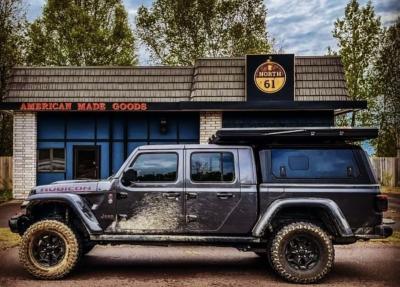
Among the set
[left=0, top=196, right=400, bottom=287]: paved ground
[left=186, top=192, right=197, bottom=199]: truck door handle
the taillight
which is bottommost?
[left=0, top=196, right=400, bottom=287]: paved ground

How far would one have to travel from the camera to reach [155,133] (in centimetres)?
2006

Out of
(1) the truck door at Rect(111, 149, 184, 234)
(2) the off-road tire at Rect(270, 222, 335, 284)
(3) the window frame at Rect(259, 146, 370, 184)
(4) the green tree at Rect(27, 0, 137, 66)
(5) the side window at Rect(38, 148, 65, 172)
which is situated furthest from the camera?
(4) the green tree at Rect(27, 0, 137, 66)

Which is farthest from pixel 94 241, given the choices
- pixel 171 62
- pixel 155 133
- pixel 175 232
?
pixel 171 62

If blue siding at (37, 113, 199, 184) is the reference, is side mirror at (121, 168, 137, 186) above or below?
below

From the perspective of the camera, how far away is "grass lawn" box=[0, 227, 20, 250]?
33.9ft

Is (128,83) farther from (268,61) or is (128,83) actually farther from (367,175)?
(367,175)

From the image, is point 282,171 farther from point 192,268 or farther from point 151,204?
point 192,268

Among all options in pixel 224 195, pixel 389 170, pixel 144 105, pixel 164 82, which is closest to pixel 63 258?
pixel 224 195

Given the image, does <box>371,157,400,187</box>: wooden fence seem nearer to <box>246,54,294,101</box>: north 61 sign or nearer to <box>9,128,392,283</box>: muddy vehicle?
<box>246,54,294,101</box>: north 61 sign

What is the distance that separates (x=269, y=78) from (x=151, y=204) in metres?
12.3

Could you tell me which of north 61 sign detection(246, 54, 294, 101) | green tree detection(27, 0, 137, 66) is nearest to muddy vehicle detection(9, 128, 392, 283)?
north 61 sign detection(246, 54, 294, 101)

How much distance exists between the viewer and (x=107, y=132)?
790 inches

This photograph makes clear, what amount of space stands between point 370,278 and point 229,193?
96.8 inches

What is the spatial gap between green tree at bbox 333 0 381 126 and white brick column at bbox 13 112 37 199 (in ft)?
76.7
